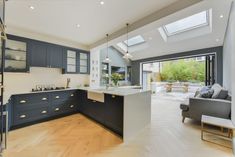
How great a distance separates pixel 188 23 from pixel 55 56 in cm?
481

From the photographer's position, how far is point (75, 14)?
2783 mm

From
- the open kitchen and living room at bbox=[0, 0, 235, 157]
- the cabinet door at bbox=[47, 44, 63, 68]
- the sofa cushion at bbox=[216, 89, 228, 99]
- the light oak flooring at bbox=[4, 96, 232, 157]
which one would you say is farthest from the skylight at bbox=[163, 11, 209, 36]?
the cabinet door at bbox=[47, 44, 63, 68]

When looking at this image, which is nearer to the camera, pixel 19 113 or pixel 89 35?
pixel 19 113

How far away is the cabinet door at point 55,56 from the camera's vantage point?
3.83m

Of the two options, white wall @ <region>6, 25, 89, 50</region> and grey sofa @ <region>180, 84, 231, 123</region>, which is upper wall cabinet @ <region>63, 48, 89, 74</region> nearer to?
white wall @ <region>6, 25, 89, 50</region>

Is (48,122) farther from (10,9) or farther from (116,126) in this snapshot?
(10,9)

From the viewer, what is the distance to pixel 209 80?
5.32 m

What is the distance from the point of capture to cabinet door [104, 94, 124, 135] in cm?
253

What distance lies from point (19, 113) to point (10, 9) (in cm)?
246

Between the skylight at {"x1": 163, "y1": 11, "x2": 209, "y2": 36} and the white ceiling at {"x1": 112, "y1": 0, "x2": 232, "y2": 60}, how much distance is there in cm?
33

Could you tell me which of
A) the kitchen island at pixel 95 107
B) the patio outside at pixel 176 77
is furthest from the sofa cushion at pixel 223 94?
the patio outside at pixel 176 77

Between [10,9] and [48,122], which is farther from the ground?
[10,9]

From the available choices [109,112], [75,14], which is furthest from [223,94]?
[75,14]

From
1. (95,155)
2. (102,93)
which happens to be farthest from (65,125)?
(95,155)
